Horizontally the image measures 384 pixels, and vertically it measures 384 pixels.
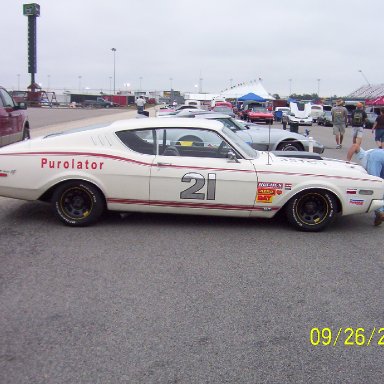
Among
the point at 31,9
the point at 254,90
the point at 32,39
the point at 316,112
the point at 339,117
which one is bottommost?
the point at 339,117

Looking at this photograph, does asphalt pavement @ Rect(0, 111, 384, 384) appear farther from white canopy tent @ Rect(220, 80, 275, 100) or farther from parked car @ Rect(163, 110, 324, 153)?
white canopy tent @ Rect(220, 80, 275, 100)

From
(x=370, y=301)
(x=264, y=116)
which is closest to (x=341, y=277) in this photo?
(x=370, y=301)

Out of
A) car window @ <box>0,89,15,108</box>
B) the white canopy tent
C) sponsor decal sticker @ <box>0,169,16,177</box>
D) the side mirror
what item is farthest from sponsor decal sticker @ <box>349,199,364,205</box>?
the white canopy tent

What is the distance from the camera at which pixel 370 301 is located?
3.88 m

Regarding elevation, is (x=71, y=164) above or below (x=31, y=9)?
below

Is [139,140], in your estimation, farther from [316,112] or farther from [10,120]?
[316,112]

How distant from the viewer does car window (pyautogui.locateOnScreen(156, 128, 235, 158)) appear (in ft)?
18.9

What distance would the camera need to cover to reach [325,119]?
116 feet

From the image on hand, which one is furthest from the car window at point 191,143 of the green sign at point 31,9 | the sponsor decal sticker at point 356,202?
the green sign at point 31,9

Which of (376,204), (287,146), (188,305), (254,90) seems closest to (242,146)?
(376,204)

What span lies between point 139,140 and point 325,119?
31691mm

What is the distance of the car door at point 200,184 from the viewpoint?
558 cm

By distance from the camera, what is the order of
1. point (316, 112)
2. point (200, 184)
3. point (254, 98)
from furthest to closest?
point (254, 98) → point (316, 112) → point (200, 184)

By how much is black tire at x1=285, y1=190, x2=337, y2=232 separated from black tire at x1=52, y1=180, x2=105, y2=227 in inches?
90.4
